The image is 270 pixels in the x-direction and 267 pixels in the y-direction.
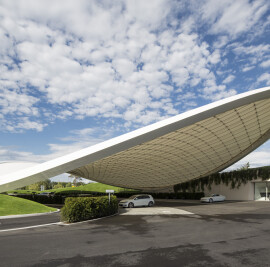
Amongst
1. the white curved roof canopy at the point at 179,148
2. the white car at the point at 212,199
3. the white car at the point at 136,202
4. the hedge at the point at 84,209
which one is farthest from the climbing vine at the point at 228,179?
the hedge at the point at 84,209

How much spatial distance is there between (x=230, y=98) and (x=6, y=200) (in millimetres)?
19211

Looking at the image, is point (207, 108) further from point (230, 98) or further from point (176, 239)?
point (176, 239)

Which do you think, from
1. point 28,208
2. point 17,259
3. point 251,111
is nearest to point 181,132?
point 251,111

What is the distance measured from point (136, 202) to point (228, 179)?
19307 mm

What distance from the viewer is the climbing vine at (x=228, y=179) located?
1299 inches

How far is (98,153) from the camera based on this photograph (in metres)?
15.3

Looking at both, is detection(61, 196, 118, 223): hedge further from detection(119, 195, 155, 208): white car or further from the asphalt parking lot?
detection(119, 195, 155, 208): white car

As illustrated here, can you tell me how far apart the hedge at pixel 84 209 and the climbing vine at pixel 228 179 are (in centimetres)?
2484

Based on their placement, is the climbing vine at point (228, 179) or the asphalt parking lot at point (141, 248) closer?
the asphalt parking lot at point (141, 248)

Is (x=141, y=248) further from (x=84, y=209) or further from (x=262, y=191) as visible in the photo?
(x=262, y=191)

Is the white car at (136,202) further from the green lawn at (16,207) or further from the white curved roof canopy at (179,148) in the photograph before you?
the green lawn at (16,207)

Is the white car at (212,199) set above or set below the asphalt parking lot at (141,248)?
below

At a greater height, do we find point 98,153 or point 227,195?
point 98,153

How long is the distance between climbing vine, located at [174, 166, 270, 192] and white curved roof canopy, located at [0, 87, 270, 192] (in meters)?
1.25
